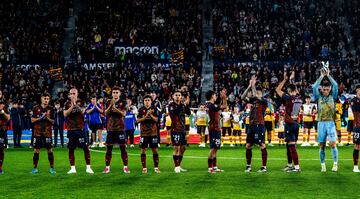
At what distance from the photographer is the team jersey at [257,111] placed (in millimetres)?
17245

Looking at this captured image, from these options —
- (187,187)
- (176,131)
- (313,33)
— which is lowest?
(187,187)

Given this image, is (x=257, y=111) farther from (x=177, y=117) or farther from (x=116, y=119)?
(x=116, y=119)

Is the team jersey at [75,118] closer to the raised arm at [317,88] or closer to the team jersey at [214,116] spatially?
the team jersey at [214,116]

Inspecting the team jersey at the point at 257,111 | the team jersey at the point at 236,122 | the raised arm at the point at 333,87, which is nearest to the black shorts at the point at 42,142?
the team jersey at the point at 257,111

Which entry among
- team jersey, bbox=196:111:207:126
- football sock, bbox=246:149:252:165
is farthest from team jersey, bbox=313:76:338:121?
team jersey, bbox=196:111:207:126

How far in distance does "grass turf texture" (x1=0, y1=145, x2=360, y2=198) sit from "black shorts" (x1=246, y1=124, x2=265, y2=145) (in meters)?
0.90

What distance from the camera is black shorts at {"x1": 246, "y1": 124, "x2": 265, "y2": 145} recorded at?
17.1 m

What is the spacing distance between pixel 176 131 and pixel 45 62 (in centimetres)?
2959

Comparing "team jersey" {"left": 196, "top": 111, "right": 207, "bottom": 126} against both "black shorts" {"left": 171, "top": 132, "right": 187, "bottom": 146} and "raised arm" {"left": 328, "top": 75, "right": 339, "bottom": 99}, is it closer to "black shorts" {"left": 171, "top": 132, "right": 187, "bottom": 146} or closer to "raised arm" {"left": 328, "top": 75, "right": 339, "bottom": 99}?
"black shorts" {"left": 171, "top": 132, "right": 187, "bottom": 146}

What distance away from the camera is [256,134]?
17109mm

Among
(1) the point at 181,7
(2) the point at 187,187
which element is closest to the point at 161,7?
(1) the point at 181,7

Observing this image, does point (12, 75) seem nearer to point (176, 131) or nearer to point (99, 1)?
point (99, 1)

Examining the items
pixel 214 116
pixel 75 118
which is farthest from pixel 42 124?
pixel 214 116

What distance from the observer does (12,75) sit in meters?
43.0
